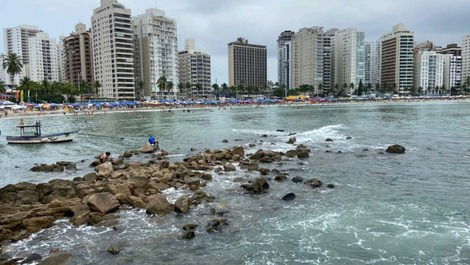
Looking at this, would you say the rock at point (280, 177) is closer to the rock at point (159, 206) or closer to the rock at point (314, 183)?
the rock at point (314, 183)

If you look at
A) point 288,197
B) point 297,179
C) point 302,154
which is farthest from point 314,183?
point 302,154

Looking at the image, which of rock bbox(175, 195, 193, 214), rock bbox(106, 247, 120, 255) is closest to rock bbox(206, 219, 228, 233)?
rock bbox(175, 195, 193, 214)

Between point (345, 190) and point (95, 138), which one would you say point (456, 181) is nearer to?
point (345, 190)

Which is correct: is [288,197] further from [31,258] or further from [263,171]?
[31,258]

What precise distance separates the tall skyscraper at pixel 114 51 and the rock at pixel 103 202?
161 m

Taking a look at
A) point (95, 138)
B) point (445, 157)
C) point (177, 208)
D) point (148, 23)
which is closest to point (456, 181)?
point (445, 157)

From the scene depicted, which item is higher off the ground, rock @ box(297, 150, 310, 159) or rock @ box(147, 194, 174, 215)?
rock @ box(297, 150, 310, 159)

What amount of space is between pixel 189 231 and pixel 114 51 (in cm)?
16922

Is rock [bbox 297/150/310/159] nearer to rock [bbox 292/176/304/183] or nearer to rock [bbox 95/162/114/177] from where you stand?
rock [bbox 292/176/304/183]

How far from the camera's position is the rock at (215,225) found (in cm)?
1561

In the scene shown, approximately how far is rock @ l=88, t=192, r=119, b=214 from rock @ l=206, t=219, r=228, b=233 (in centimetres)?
503

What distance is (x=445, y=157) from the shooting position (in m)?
31.9

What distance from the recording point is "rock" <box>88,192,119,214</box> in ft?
57.6

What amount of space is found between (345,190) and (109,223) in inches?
512
